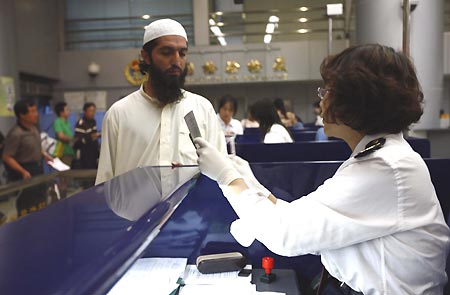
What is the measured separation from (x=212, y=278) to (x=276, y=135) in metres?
1.83

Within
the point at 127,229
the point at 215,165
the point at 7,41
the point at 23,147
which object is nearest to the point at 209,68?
the point at 7,41

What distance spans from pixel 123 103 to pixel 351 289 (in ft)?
3.68

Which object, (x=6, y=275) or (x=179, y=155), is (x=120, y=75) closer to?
(x=179, y=155)

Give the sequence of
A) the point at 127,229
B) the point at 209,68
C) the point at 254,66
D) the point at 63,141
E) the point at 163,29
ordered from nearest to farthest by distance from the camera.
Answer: the point at 127,229 → the point at 163,29 → the point at 63,141 → the point at 209,68 → the point at 254,66

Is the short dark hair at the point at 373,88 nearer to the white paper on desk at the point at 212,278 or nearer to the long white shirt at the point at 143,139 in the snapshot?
the white paper on desk at the point at 212,278

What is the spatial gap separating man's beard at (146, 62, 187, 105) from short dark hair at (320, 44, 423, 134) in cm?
82

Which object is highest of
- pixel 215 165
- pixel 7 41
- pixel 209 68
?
pixel 7 41

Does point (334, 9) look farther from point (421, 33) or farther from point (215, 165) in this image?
point (215, 165)

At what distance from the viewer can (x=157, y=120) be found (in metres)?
1.67

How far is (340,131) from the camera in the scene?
1.02 meters

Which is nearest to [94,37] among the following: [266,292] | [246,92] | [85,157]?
[246,92]

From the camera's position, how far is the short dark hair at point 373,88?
34.6 inches

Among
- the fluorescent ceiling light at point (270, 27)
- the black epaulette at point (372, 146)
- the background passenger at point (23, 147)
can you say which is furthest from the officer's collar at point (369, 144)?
the background passenger at point (23, 147)

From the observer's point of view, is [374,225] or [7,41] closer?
[374,225]
